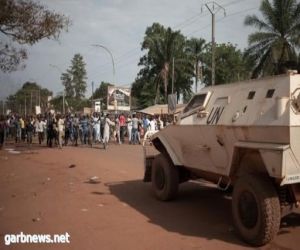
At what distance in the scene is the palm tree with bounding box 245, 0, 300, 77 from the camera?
34.4 metres

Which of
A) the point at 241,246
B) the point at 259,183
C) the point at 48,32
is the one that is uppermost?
the point at 48,32

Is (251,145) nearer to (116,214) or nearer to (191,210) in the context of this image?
(191,210)

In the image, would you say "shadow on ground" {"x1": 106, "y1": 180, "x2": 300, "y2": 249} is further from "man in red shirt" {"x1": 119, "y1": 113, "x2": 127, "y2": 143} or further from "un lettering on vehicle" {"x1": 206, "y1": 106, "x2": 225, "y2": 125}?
"man in red shirt" {"x1": 119, "y1": 113, "x2": 127, "y2": 143}

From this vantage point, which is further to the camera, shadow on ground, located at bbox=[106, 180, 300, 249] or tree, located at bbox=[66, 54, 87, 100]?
tree, located at bbox=[66, 54, 87, 100]

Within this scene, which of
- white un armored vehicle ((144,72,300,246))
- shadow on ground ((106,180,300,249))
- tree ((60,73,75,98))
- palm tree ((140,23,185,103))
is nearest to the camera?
white un armored vehicle ((144,72,300,246))

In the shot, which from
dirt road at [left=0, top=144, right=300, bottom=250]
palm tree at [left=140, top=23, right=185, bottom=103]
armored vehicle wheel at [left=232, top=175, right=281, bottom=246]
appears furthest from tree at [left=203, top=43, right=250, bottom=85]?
armored vehicle wheel at [left=232, top=175, right=281, bottom=246]

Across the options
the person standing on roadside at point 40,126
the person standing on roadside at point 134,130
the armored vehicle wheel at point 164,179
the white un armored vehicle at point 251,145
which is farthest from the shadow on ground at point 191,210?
the person standing on roadside at point 40,126

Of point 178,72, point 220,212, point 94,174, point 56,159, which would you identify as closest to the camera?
point 220,212

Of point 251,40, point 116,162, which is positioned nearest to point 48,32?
point 116,162

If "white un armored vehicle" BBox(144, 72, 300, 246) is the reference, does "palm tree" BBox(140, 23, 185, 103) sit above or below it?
above

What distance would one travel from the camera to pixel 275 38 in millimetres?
35344

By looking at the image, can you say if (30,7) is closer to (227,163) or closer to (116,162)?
(116,162)

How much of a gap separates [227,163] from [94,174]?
6401mm

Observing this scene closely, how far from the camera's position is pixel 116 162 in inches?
603
